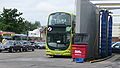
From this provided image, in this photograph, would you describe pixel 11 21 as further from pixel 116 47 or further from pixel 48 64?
pixel 48 64

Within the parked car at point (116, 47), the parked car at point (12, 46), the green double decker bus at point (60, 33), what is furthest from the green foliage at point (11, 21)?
the green double decker bus at point (60, 33)

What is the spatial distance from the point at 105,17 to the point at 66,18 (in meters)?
3.57

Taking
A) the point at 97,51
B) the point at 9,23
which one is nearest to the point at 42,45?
the point at 9,23

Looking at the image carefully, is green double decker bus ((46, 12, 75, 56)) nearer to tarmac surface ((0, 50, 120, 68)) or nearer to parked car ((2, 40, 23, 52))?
tarmac surface ((0, 50, 120, 68))

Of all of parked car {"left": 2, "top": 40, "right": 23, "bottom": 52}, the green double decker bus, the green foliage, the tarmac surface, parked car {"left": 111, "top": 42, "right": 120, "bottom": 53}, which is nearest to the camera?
the tarmac surface

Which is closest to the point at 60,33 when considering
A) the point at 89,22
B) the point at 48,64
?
the point at 89,22

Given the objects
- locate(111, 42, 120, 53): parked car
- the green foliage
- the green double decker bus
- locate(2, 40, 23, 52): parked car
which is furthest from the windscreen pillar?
the green foliage

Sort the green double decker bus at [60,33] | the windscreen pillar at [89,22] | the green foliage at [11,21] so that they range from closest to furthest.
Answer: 1. the windscreen pillar at [89,22]
2. the green double decker bus at [60,33]
3. the green foliage at [11,21]

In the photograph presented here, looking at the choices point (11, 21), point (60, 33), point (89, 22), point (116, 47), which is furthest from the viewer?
point (11, 21)

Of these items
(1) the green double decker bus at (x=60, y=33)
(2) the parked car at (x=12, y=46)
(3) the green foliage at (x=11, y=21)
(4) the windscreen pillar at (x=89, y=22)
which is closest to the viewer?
(4) the windscreen pillar at (x=89, y=22)

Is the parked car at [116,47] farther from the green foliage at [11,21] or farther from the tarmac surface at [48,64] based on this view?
the green foliage at [11,21]

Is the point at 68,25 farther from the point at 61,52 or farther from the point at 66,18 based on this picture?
the point at 61,52

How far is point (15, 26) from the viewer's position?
6844 cm

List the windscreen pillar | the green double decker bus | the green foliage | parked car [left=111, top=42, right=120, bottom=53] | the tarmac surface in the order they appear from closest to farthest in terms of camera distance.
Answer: the tarmac surface, the windscreen pillar, the green double decker bus, parked car [left=111, top=42, right=120, bottom=53], the green foliage
